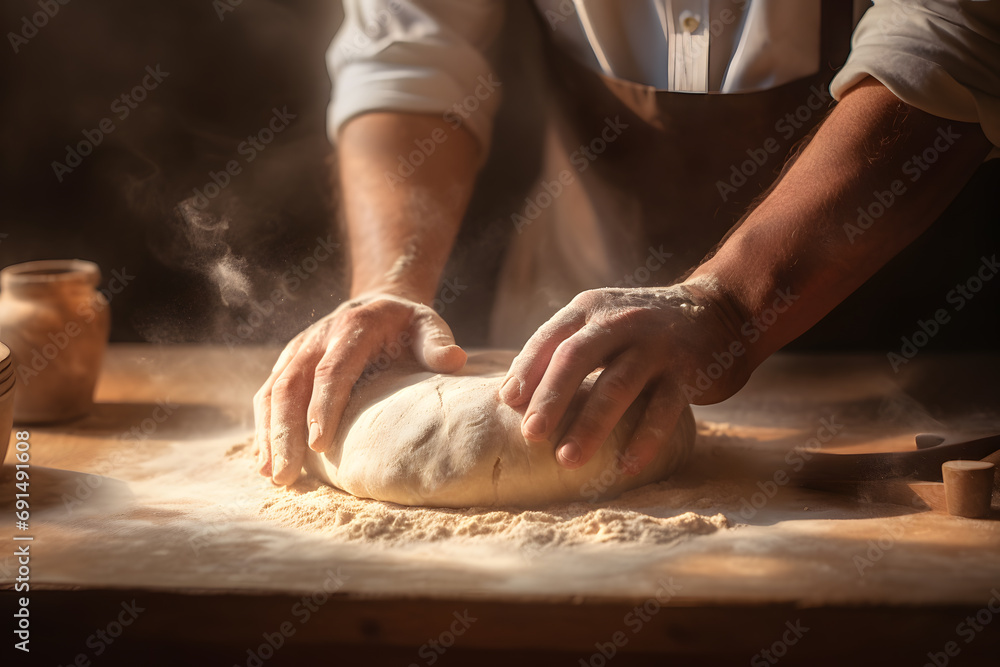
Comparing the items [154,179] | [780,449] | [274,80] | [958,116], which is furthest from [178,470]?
[958,116]

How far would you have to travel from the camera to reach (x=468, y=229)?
7.82ft

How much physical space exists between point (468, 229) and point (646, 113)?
0.70 meters

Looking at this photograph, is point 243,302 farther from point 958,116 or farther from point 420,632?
point 958,116

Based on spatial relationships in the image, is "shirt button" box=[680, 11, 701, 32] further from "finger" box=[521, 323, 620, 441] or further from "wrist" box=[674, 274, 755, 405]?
"finger" box=[521, 323, 620, 441]

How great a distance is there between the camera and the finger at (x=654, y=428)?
1.32 meters

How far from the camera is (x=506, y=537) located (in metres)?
1.18
